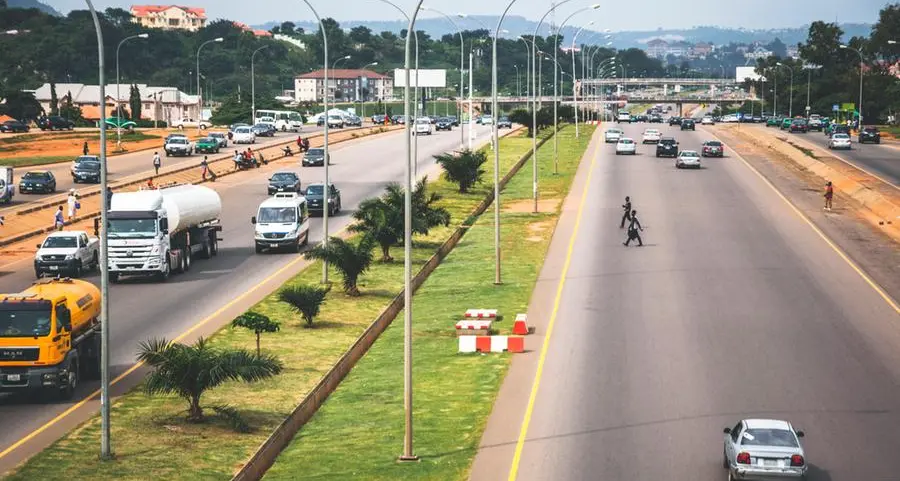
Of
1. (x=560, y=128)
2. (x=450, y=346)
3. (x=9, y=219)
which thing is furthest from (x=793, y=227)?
(x=560, y=128)

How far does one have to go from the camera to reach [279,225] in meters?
63.0

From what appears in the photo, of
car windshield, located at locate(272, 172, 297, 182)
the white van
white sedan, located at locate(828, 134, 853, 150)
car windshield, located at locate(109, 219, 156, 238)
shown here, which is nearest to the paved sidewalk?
the white van

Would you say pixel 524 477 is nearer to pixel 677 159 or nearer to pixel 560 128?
pixel 677 159

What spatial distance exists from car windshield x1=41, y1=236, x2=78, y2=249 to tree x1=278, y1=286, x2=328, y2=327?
547 inches

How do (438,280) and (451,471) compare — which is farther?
(438,280)

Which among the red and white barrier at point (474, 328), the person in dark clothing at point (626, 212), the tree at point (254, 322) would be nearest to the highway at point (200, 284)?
the tree at point (254, 322)

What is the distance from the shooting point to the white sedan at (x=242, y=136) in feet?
416

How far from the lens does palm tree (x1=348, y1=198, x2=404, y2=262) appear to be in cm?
6022

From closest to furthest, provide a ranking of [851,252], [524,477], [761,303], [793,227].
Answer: [524,477]
[761,303]
[851,252]
[793,227]

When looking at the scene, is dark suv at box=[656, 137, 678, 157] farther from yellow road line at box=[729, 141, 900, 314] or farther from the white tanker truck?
the white tanker truck

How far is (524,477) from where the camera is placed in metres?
29.3

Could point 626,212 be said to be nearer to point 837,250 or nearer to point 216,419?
point 837,250

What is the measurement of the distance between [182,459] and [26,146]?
97.4m

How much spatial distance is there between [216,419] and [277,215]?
30.1 m
